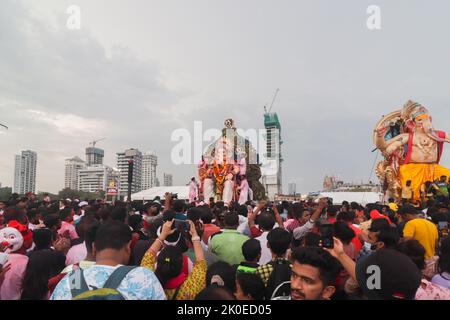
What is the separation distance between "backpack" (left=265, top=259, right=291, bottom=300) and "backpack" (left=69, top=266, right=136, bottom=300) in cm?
120

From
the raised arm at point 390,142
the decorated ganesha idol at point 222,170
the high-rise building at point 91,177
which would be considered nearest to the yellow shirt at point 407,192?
the raised arm at point 390,142

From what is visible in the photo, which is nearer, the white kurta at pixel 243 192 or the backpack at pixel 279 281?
the backpack at pixel 279 281

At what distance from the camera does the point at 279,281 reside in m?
2.79

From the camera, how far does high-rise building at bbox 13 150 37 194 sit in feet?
158

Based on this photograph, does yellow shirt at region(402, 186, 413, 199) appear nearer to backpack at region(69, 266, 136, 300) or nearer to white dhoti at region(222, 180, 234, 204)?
white dhoti at region(222, 180, 234, 204)

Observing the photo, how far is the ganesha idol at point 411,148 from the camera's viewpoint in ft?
61.2

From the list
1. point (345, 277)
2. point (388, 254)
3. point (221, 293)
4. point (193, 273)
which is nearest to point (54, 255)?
point (193, 273)

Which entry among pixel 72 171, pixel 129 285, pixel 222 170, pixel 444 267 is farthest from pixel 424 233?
pixel 72 171

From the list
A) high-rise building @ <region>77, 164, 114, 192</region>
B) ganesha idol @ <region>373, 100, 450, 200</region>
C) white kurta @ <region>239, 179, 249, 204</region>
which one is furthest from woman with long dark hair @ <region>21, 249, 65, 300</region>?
high-rise building @ <region>77, 164, 114, 192</region>

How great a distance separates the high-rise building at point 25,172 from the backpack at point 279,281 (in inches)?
2084

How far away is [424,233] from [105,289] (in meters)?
4.73

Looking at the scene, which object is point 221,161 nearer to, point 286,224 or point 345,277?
point 286,224

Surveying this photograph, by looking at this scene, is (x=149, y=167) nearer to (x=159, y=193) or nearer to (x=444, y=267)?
(x=159, y=193)

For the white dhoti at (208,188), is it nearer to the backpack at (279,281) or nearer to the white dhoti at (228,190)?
the white dhoti at (228,190)
